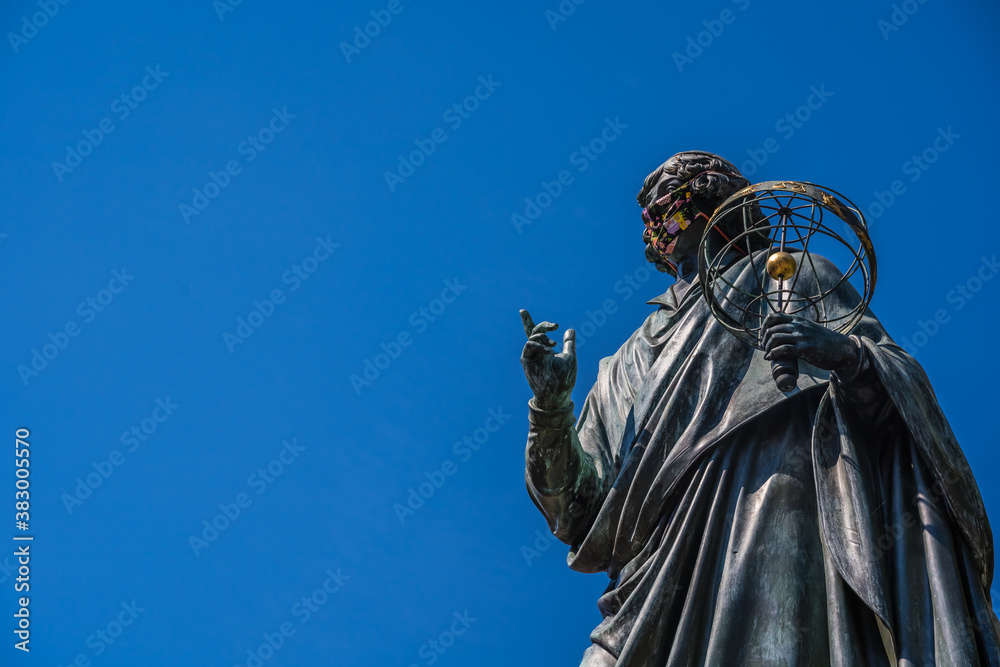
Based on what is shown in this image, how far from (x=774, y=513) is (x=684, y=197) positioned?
2.80 m

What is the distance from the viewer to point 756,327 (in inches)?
376

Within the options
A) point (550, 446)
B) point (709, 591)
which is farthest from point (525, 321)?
point (709, 591)

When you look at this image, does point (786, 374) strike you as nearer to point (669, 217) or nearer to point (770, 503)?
point (770, 503)

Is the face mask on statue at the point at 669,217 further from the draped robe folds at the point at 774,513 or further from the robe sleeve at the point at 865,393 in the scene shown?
the robe sleeve at the point at 865,393

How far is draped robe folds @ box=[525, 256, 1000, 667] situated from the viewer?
8.26m

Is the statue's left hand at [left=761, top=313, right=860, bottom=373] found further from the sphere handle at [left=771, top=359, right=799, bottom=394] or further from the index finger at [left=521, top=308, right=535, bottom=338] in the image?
the index finger at [left=521, top=308, right=535, bottom=338]

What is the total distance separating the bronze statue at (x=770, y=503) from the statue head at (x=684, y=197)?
62 centimetres

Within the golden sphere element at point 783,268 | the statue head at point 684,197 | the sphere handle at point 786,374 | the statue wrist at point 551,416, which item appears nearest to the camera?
the sphere handle at point 786,374

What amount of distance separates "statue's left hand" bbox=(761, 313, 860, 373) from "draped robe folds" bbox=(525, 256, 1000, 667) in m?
0.23

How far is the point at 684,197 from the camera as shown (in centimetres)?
1060

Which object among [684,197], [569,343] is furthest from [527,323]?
[684,197]

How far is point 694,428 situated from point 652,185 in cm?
232

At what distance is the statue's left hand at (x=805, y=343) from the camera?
27.2ft

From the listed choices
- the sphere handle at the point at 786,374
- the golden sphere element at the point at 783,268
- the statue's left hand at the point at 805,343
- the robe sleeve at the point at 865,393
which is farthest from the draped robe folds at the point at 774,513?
the golden sphere element at the point at 783,268
